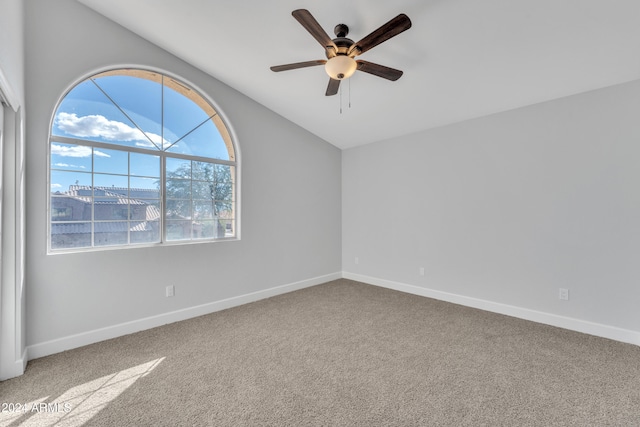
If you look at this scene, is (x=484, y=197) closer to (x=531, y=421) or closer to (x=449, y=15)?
(x=449, y=15)

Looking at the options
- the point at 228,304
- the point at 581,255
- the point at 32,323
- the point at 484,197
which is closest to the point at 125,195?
the point at 32,323

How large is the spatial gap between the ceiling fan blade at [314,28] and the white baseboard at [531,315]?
10.7 feet

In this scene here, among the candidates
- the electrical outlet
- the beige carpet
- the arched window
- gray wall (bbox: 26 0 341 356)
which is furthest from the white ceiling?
the beige carpet

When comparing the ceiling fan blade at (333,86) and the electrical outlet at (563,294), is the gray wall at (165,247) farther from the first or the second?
the electrical outlet at (563,294)

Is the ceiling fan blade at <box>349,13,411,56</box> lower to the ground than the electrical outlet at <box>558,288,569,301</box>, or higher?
higher

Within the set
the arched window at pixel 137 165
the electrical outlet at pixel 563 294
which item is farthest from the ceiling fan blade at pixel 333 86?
the electrical outlet at pixel 563 294

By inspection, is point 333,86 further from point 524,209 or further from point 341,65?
point 524,209

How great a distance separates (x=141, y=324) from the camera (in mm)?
2920

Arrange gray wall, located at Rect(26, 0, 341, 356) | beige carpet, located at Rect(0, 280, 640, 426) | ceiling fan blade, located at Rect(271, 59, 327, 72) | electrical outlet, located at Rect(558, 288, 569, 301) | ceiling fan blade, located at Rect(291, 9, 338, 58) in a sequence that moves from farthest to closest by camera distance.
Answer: electrical outlet, located at Rect(558, 288, 569, 301) < gray wall, located at Rect(26, 0, 341, 356) < ceiling fan blade, located at Rect(271, 59, 327, 72) < ceiling fan blade, located at Rect(291, 9, 338, 58) < beige carpet, located at Rect(0, 280, 640, 426)

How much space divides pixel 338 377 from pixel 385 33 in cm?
242

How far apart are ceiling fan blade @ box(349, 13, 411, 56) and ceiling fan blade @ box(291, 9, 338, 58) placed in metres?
0.15

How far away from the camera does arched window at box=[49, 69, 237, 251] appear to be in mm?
2658

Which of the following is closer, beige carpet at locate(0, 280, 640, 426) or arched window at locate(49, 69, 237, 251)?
beige carpet at locate(0, 280, 640, 426)

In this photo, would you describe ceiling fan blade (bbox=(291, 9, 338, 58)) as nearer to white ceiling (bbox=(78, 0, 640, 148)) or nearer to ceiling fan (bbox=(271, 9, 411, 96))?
ceiling fan (bbox=(271, 9, 411, 96))
